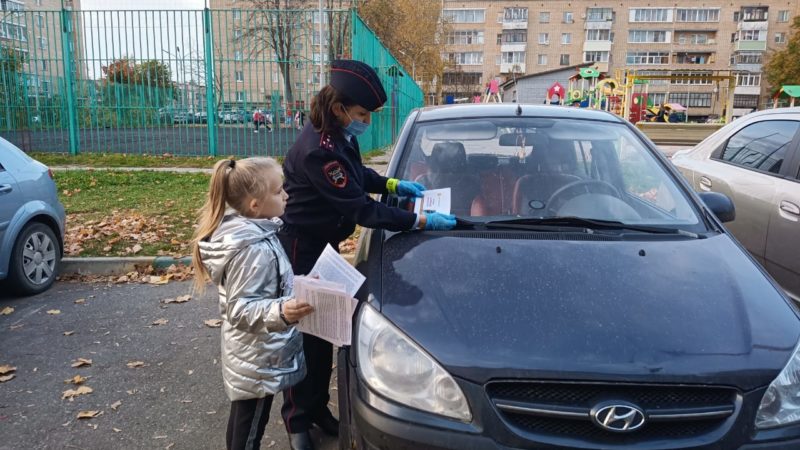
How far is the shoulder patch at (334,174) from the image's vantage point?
2613mm

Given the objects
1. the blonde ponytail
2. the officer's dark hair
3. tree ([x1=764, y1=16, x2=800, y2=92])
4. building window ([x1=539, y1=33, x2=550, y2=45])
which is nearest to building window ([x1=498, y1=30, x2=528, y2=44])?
building window ([x1=539, y1=33, x2=550, y2=45])

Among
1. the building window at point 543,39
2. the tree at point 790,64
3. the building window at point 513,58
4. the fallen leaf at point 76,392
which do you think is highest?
the building window at point 543,39

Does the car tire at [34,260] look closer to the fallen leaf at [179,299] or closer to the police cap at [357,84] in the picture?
the fallen leaf at [179,299]

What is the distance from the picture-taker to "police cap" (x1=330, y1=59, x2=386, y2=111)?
2.68 metres

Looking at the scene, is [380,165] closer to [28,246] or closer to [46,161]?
[46,161]

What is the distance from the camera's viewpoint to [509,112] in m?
3.67

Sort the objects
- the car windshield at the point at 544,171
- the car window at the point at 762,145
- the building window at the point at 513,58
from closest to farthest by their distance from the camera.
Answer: the car windshield at the point at 544,171
the car window at the point at 762,145
the building window at the point at 513,58

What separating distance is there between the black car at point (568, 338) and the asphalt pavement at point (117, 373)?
4.14 ft

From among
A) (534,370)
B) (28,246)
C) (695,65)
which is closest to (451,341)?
(534,370)

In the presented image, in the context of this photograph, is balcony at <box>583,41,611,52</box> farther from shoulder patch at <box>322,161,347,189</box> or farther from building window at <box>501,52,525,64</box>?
shoulder patch at <box>322,161,347,189</box>

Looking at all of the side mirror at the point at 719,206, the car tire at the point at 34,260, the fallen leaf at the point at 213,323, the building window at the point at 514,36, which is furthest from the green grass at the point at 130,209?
the building window at the point at 514,36

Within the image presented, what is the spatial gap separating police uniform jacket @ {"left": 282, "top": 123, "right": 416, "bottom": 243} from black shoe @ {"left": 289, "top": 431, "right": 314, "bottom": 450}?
37.5 inches

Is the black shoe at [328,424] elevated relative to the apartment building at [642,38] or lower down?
lower down

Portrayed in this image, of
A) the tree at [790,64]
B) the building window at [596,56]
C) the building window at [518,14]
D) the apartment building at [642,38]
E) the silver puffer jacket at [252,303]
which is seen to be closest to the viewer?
the silver puffer jacket at [252,303]
